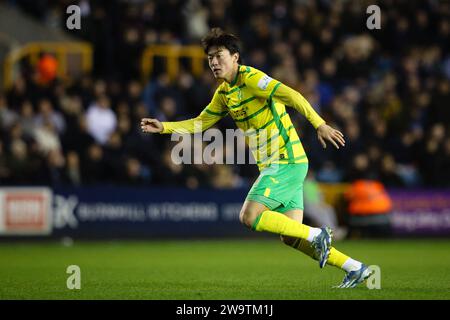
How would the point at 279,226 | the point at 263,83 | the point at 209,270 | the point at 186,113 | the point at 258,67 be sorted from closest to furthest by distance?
the point at 279,226, the point at 263,83, the point at 209,270, the point at 186,113, the point at 258,67

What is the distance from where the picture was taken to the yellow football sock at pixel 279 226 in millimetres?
8469

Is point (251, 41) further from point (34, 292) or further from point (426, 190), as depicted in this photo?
point (34, 292)

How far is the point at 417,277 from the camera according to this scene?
10.2 metres

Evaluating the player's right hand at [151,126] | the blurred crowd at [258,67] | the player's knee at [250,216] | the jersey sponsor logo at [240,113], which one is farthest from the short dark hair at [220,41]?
the blurred crowd at [258,67]

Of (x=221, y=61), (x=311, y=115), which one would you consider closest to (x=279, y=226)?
(x=311, y=115)

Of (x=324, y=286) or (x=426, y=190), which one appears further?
(x=426, y=190)

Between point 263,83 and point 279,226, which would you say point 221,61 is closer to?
point 263,83

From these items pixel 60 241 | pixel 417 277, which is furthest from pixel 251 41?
pixel 417 277

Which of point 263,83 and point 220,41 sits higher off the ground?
point 220,41

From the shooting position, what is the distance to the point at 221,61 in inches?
343

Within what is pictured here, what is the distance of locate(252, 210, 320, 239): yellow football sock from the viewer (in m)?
8.47

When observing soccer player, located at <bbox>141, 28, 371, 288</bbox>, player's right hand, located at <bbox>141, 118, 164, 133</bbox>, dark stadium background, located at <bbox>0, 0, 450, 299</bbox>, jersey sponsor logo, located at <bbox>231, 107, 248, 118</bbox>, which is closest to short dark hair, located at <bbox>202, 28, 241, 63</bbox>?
soccer player, located at <bbox>141, 28, 371, 288</bbox>

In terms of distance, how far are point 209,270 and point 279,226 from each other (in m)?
3.16
